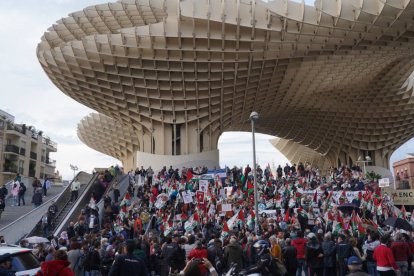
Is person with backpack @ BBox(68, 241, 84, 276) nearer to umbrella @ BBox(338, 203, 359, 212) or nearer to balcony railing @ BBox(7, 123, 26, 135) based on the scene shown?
umbrella @ BBox(338, 203, 359, 212)

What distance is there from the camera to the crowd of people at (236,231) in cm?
924

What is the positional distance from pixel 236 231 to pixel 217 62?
22.0m

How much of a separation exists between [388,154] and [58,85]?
4268cm

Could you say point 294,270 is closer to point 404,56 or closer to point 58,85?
point 404,56

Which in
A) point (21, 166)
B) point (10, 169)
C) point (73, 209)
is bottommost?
Answer: point (73, 209)

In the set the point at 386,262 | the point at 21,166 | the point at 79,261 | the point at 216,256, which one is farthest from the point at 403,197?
the point at 21,166

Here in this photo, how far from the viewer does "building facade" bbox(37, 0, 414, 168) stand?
99.1 feet

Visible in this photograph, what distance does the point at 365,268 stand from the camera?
11547mm

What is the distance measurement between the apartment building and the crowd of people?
30315mm

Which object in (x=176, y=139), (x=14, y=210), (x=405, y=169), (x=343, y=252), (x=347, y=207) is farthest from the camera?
(x=405, y=169)

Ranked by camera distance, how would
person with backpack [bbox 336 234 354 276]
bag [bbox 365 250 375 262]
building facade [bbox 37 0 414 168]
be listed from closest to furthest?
person with backpack [bbox 336 234 354 276], bag [bbox 365 250 375 262], building facade [bbox 37 0 414 168]

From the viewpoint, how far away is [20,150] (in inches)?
2269

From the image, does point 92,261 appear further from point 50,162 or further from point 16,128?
point 50,162

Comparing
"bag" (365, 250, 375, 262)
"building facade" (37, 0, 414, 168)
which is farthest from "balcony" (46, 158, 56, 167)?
"bag" (365, 250, 375, 262)
